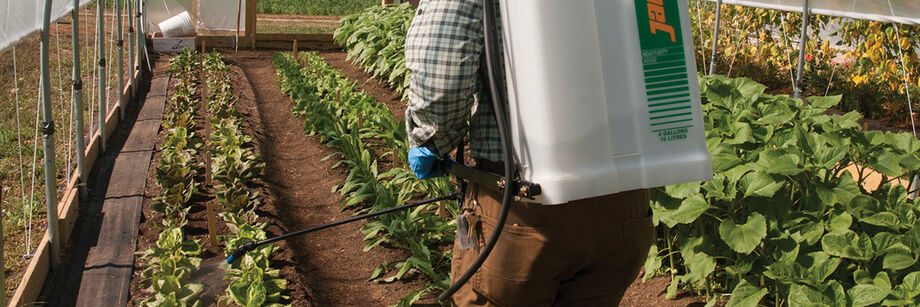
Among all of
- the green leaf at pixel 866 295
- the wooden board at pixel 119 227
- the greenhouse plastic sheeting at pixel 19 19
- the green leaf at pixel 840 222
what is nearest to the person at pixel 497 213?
the green leaf at pixel 866 295

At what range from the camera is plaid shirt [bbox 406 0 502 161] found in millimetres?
1926

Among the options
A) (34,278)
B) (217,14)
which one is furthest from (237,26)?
(34,278)

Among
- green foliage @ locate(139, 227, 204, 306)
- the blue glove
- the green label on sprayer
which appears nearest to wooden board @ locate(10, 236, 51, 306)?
green foliage @ locate(139, 227, 204, 306)

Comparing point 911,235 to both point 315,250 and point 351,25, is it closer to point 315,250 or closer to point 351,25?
point 315,250

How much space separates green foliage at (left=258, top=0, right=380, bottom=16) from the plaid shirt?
19023mm

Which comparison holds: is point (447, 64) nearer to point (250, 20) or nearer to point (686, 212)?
point (686, 212)

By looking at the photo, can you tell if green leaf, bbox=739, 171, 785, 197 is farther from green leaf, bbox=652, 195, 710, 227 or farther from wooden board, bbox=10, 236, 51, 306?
wooden board, bbox=10, 236, 51, 306

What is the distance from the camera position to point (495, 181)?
80.1 inches

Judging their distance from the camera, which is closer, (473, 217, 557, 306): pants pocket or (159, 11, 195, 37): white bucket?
(473, 217, 557, 306): pants pocket

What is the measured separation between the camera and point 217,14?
45.9ft

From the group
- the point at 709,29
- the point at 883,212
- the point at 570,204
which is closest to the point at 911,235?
the point at 883,212

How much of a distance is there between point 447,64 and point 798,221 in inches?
84.1

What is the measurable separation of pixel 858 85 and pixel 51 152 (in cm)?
794

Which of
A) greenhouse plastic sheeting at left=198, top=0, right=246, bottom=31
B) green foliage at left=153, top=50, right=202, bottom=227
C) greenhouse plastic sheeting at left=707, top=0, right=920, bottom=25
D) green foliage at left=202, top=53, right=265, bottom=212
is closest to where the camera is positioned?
green foliage at left=153, top=50, right=202, bottom=227
